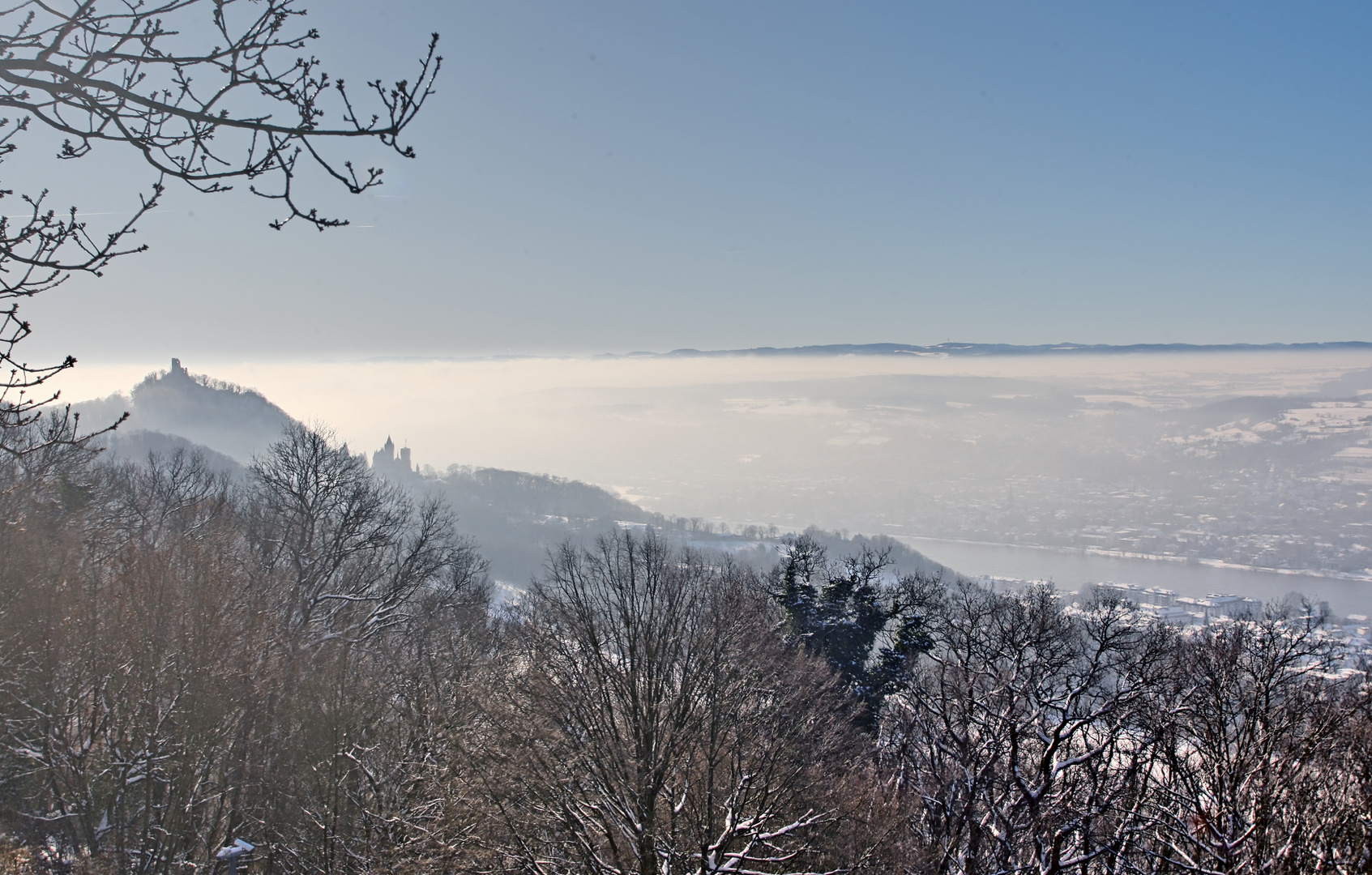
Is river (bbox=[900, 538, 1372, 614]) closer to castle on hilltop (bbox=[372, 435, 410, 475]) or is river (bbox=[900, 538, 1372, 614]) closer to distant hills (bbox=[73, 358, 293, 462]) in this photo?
castle on hilltop (bbox=[372, 435, 410, 475])

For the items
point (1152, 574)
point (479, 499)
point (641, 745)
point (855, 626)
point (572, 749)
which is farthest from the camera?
point (479, 499)


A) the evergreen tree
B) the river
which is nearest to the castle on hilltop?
the river

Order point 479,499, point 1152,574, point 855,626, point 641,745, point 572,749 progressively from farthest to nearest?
point 479,499 → point 1152,574 → point 855,626 → point 572,749 → point 641,745

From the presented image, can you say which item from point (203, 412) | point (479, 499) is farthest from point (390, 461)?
point (203, 412)

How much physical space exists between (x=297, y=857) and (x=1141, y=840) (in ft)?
59.6

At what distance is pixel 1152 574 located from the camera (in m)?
140

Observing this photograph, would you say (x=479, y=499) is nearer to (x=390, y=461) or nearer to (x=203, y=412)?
(x=390, y=461)

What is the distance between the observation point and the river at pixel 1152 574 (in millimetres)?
116438

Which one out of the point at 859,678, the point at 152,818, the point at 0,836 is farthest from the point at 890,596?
the point at 0,836

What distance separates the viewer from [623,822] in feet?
40.9

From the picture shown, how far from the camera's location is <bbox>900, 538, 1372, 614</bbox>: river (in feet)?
382

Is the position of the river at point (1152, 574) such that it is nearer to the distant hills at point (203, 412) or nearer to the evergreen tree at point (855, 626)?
the evergreen tree at point (855, 626)

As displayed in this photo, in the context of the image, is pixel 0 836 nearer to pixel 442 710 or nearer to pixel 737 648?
pixel 442 710

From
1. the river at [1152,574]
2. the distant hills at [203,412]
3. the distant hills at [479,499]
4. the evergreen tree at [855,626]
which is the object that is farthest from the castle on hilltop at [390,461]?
the evergreen tree at [855,626]
